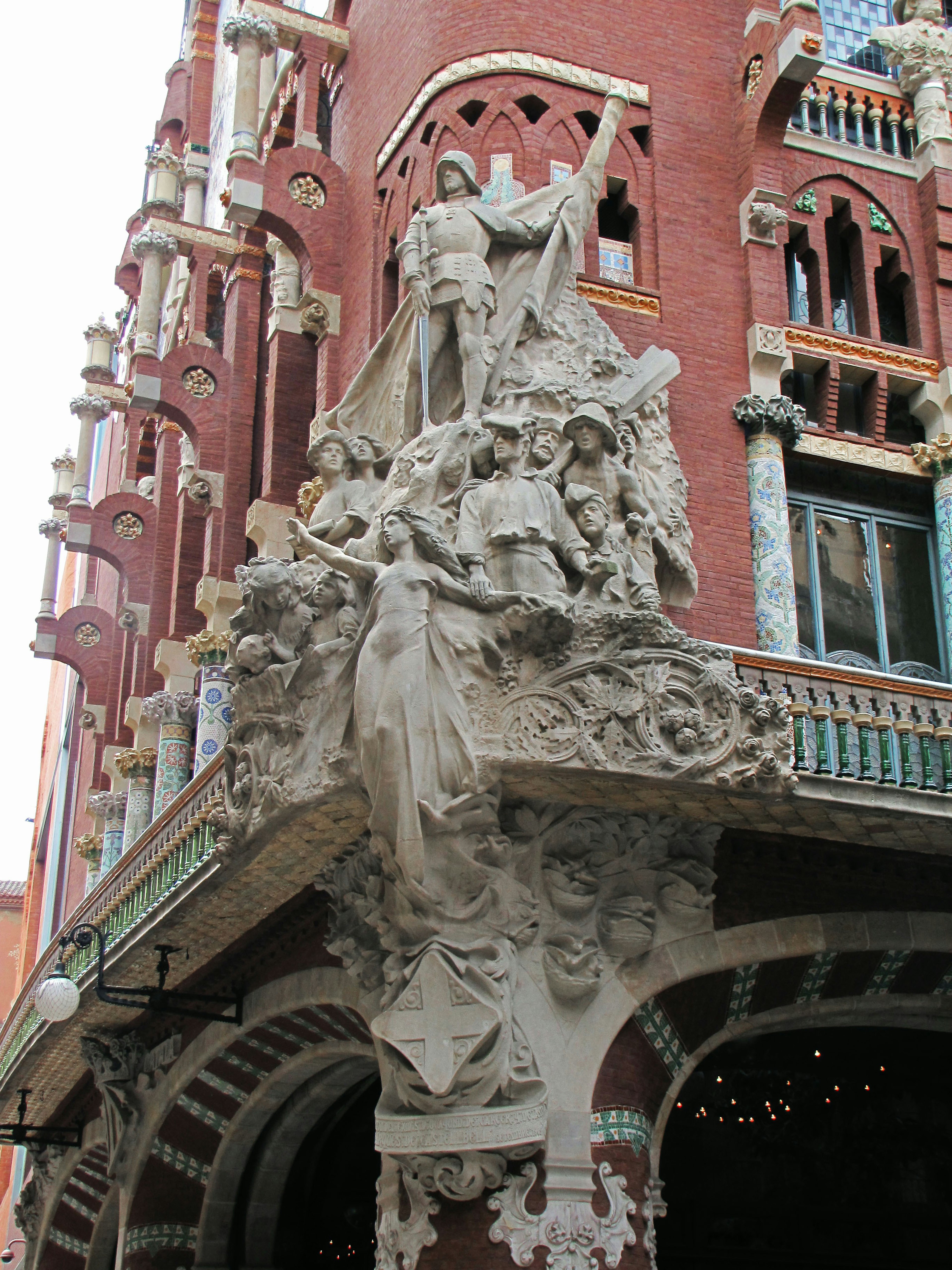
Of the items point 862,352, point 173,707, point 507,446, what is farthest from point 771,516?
point 173,707

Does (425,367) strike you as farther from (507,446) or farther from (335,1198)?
(335,1198)

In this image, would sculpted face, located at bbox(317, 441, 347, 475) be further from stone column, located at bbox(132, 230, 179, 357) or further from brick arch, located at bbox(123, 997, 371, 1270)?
stone column, located at bbox(132, 230, 179, 357)

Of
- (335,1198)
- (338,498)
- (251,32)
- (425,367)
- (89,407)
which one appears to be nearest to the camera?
(425,367)

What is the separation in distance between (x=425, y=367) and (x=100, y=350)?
18.8 meters

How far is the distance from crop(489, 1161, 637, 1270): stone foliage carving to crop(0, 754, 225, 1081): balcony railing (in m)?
4.01

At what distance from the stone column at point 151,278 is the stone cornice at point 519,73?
7.69 metres

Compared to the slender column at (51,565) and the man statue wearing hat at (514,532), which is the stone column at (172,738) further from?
the man statue wearing hat at (514,532)

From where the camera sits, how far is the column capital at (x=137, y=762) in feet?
83.0

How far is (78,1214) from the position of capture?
80.1 ft

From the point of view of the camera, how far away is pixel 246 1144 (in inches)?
736

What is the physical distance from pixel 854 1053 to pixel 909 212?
9813 mm

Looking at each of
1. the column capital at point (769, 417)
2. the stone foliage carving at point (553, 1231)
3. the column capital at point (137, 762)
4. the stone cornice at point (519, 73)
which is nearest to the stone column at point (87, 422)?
the column capital at point (137, 762)

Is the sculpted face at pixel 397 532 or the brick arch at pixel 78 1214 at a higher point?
the sculpted face at pixel 397 532

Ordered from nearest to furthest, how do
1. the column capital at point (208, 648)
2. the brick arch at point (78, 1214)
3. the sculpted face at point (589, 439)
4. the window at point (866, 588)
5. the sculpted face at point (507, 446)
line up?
the sculpted face at point (507, 446) < the sculpted face at point (589, 439) < the window at point (866, 588) < the column capital at point (208, 648) < the brick arch at point (78, 1214)
